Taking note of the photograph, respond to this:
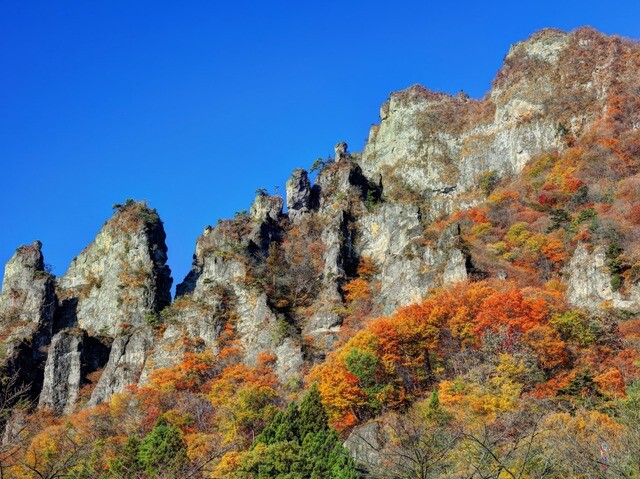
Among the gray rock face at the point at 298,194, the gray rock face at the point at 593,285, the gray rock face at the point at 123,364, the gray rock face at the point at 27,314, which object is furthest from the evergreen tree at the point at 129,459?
the gray rock face at the point at 298,194

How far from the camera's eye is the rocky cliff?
5903cm

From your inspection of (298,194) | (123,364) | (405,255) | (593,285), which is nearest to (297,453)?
(593,285)

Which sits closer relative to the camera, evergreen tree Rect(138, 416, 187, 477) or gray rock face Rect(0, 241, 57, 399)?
evergreen tree Rect(138, 416, 187, 477)

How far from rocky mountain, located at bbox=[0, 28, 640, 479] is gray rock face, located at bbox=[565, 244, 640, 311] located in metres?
0.12

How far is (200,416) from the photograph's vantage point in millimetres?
47062

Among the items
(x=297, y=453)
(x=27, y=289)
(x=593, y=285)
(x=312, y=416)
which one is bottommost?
(x=297, y=453)

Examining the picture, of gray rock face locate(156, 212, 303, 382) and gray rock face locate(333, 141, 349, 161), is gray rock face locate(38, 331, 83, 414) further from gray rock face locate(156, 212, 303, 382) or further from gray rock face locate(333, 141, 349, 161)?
gray rock face locate(333, 141, 349, 161)

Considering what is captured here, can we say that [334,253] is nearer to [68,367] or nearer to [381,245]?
→ [381,245]

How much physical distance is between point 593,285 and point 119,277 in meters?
47.7

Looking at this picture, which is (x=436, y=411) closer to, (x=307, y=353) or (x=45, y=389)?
(x=307, y=353)

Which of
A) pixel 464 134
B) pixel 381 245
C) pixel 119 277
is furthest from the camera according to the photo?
pixel 464 134

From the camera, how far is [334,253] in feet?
228

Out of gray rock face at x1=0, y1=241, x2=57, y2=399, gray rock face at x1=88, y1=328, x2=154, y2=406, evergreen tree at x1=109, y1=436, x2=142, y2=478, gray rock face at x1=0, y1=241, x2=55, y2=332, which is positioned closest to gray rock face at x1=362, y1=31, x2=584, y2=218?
gray rock face at x1=88, y1=328, x2=154, y2=406

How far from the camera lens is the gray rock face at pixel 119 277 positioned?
71.8m
